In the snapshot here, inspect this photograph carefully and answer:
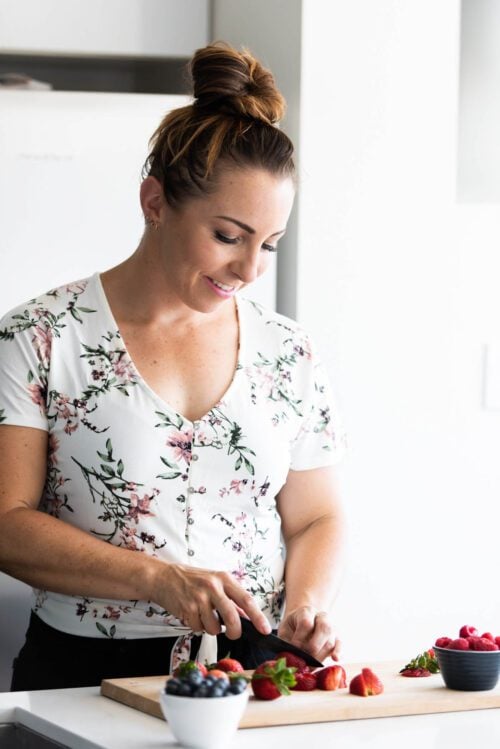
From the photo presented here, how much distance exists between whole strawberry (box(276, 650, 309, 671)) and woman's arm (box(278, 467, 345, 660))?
0.05m

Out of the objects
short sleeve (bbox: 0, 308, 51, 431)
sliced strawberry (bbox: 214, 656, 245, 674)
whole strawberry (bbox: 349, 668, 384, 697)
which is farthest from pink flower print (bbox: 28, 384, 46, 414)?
whole strawberry (bbox: 349, 668, 384, 697)

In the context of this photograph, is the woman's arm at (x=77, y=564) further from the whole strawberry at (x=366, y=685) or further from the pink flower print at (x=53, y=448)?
the whole strawberry at (x=366, y=685)

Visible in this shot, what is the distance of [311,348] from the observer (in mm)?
1887

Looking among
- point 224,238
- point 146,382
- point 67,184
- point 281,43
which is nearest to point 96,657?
point 146,382

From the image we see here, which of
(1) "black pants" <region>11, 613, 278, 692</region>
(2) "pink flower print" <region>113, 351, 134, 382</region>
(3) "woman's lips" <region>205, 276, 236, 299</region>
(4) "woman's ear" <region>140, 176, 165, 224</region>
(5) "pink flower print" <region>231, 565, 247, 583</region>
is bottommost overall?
(1) "black pants" <region>11, 613, 278, 692</region>

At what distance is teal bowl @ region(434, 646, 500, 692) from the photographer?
1.46 metres

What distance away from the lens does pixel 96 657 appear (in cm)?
167

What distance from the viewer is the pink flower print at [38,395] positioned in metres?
1.68

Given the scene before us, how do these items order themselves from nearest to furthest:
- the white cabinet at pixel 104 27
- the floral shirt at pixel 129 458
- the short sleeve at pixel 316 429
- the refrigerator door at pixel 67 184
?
1. the floral shirt at pixel 129 458
2. the short sleeve at pixel 316 429
3. the refrigerator door at pixel 67 184
4. the white cabinet at pixel 104 27

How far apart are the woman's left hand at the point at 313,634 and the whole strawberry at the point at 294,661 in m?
0.04

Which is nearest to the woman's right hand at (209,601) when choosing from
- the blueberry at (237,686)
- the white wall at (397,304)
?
the blueberry at (237,686)

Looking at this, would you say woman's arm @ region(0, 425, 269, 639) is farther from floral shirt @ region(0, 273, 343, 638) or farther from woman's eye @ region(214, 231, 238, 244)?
woman's eye @ region(214, 231, 238, 244)

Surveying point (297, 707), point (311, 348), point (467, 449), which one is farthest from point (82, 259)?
point (297, 707)

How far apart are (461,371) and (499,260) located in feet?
0.79
